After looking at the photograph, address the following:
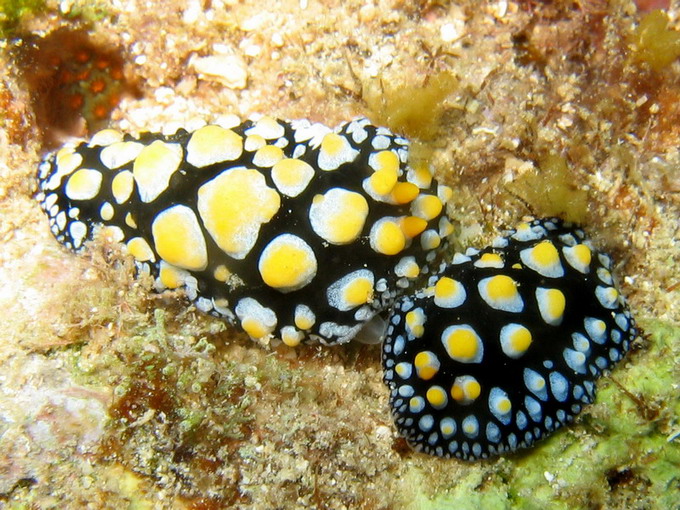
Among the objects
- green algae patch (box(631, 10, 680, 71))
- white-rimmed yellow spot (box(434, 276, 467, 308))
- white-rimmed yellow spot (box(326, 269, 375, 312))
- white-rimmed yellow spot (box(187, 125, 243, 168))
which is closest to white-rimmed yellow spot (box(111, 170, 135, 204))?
white-rimmed yellow spot (box(187, 125, 243, 168))

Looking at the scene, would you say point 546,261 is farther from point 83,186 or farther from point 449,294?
point 83,186

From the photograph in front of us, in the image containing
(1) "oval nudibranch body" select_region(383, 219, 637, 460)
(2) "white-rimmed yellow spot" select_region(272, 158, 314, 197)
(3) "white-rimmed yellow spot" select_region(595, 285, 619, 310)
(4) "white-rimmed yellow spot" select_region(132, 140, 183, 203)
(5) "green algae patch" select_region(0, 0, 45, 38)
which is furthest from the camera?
(5) "green algae patch" select_region(0, 0, 45, 38)

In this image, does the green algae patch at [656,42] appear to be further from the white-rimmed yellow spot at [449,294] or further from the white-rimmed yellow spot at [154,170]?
the white-rimmed yellow spot at [154,170]

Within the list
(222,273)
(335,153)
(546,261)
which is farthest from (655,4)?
(222,273)

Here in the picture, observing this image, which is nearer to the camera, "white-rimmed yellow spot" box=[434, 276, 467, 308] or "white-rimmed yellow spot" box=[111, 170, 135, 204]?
"white-rimmed yellow spot" box=[434, 276, 467, 308]

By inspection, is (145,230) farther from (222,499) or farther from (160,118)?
(222,499)

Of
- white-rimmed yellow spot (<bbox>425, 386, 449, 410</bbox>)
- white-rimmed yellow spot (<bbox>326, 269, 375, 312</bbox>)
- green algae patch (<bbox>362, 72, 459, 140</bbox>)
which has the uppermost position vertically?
green algae patch (<bbox>362, 72, 459, 140</bbox>)

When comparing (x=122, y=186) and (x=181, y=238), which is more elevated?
(x=122, y=186)

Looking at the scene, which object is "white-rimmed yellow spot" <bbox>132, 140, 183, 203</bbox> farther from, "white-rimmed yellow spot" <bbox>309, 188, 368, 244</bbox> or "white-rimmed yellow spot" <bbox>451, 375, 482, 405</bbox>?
"white-rimmed yellow spot" <bbox>451, 375, 482, 405</bbox>
